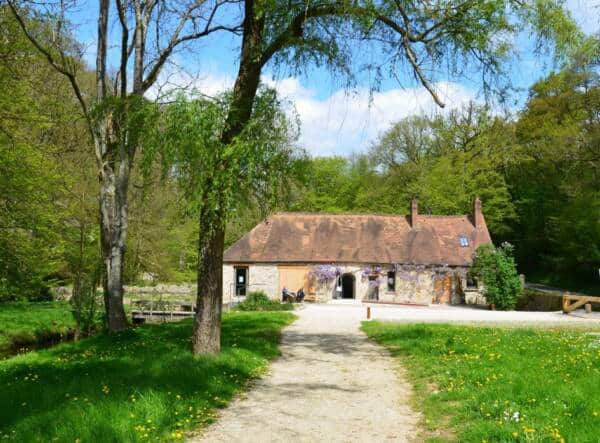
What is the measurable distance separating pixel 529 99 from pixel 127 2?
40.5 meters

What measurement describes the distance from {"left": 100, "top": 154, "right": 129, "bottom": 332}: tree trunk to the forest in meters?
0.93

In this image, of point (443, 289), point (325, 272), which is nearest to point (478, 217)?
point (443, 289)

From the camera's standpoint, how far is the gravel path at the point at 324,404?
605 cm

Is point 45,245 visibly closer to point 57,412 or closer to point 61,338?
point 61,338

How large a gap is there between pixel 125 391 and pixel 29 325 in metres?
17.3

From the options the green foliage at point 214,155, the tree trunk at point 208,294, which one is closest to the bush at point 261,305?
the tree trunk at point 208,294

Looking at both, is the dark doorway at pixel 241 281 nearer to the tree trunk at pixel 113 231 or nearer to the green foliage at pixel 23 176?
the green foliage at pixel 23 176

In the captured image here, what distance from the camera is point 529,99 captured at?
157 feet

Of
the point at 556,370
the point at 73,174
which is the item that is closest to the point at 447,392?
the point at 556,370

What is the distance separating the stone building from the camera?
34094 millimetres

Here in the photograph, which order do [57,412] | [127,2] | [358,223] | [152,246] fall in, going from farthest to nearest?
[358,223] → [152,246] → [127,2] → [57,412]

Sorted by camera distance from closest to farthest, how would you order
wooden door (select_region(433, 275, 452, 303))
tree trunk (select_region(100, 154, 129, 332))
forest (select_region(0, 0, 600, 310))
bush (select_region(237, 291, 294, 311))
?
1. forest (select_region(0, 0, 600, 310))
2. tree trunk (select_region(100, 154, 129, 332))
3. bush (select_region(237, 291, 294, 311))
4. wooden door (select_region(433, 275, 452, 303))

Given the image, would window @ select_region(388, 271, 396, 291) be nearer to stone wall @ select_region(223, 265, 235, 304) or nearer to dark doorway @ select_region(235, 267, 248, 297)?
dark doorway @ select_region(235, 267, 248, 297)

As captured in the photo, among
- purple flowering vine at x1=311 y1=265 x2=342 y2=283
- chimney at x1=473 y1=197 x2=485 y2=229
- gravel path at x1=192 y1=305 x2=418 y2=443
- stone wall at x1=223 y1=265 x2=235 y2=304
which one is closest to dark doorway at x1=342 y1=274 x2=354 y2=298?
purple flowering vine at x1=311 y1=265 x2=342 y2=283
